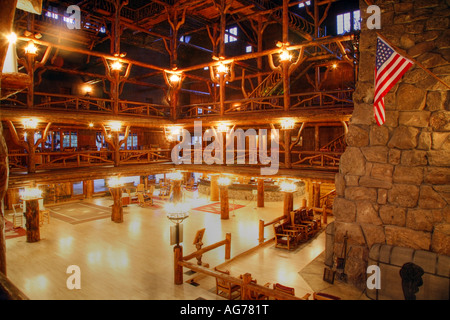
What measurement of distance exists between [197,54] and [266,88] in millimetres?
11206

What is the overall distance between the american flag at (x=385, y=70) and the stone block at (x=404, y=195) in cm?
183

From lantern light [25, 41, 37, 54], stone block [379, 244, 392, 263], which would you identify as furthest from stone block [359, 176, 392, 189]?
lantern light [25, 41, 37, 54]

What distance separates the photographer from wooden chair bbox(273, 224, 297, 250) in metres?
12.9

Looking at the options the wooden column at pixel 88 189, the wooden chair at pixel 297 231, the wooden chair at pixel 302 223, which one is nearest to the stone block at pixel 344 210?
the wooden chair at pixel 297 231

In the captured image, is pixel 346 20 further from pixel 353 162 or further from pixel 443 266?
pixel 443 266

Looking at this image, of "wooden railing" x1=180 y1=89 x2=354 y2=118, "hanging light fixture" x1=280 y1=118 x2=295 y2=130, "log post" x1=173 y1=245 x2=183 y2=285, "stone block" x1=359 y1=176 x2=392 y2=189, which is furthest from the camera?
"hanging light fixture" x1=280 y1=118 x2=295 y2=130

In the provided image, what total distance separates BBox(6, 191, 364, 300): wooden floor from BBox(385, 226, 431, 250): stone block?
164cm

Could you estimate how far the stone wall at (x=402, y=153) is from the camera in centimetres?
646

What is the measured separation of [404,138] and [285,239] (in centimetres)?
805

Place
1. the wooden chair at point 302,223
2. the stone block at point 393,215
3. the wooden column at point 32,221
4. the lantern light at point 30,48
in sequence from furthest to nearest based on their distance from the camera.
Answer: the wooden chair at point 302,223 < the wooden column at point 32,221 < the lantern light at point 30,48 < the stone block at point 393,215

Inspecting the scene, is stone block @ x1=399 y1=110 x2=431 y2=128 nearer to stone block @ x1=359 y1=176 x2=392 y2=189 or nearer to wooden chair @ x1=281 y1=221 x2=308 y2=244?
stone block @ x1=359 y1=176 x2=392 y2=189

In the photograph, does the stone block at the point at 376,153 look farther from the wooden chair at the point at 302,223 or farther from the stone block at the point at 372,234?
the wooden chair at the point at 302,223

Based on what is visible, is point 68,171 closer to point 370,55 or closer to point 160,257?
point 160,257
